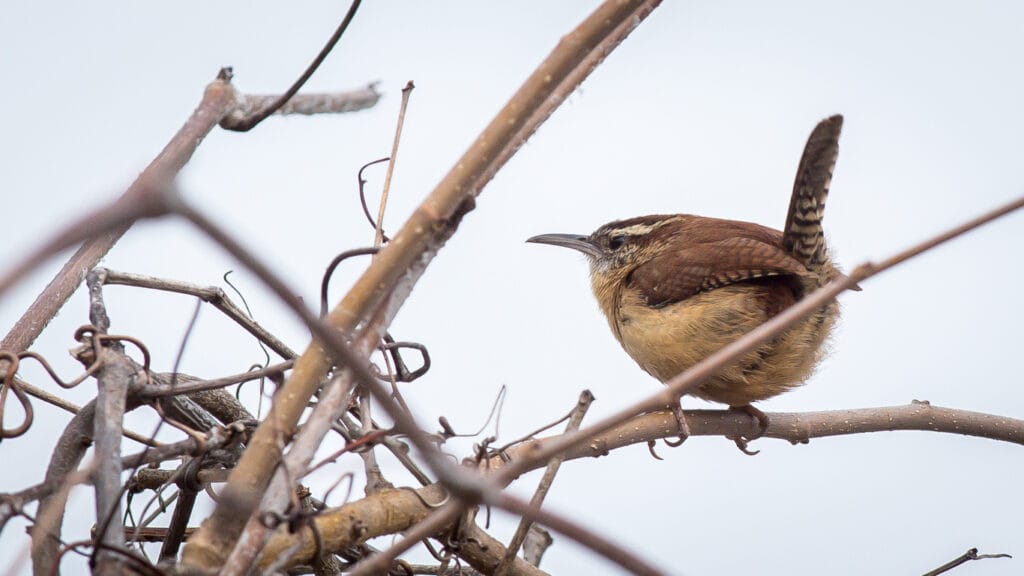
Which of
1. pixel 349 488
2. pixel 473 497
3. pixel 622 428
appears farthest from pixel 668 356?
pixel 473 497

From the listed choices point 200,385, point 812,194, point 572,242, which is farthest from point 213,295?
point 572,242

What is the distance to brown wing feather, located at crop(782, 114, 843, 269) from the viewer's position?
268 centimetres

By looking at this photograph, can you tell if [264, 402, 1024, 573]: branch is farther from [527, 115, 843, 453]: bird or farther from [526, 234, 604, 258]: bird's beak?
[526, 234, 604, 258]: bird's beak

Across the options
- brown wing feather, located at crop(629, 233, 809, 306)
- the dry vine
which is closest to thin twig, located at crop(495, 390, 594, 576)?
the dry vine

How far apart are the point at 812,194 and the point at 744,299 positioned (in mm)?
360

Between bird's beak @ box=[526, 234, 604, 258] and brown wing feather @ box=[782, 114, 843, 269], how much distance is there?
0.94 m

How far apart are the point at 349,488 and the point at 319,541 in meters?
0.35

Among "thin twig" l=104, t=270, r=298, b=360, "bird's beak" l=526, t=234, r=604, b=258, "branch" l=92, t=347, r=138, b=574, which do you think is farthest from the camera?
"bird's beak" l=526, t=234, r=604, b=258

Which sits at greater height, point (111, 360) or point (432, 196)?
point (432, 196)

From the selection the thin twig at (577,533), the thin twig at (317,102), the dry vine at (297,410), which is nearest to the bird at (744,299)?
the dry vine at (297,410)

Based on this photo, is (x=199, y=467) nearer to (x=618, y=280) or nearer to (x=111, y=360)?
(x=111, y=360)

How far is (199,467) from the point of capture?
1.75 meters

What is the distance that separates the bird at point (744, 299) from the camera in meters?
2.83

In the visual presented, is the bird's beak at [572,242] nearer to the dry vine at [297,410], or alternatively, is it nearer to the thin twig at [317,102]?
the dry vine at [297,410]
